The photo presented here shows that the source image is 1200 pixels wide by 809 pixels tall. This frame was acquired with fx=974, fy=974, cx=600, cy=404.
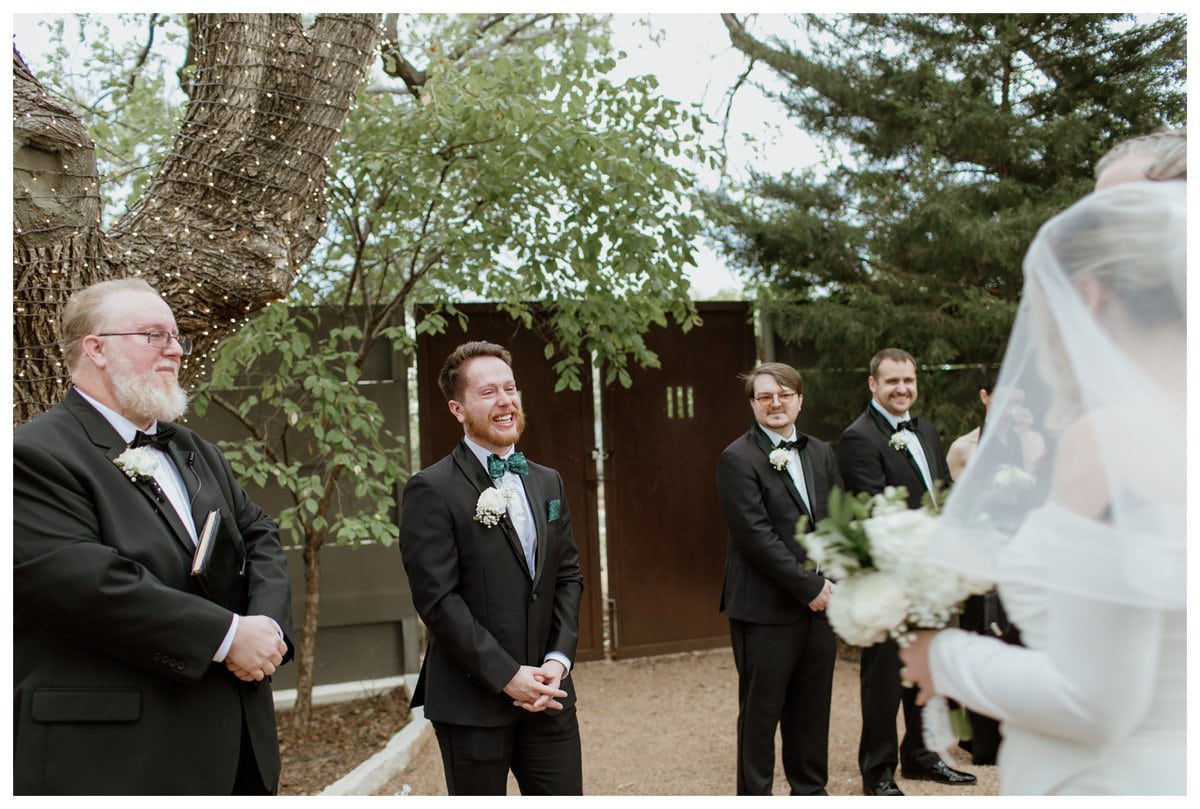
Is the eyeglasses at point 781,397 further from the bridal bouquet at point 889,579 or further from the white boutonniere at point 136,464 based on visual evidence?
the white boutonniere at point 136,464

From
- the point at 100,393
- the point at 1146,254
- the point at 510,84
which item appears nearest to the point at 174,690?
the point at 100,393

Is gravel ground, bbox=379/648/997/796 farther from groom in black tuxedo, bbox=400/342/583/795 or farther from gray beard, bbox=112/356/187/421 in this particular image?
gray beard, bbox=112/356/187/421

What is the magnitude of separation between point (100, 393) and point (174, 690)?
872 mm

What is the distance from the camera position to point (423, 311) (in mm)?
6879

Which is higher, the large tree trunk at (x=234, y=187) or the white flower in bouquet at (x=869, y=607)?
the large tree trunk at (x=234, y=187)

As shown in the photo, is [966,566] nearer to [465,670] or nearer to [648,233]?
[465,670]

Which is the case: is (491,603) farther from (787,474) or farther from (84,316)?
(787,474)

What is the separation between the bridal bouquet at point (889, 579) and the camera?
75.7 inches

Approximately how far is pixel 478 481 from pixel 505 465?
0.11 metres

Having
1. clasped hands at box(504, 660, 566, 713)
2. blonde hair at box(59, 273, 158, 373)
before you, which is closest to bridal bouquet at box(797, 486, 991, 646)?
clasped hands at box(504, 660, 566, 713)

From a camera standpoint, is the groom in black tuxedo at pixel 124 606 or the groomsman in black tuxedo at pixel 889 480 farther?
the groomsman in black tuxedo at pixel 889 480

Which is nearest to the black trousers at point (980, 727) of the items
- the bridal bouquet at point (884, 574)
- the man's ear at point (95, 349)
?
the bridal bouquet at point (884, 574)

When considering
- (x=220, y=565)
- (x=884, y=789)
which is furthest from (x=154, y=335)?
(x=884, y=789)

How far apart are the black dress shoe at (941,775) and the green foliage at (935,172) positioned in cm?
249
